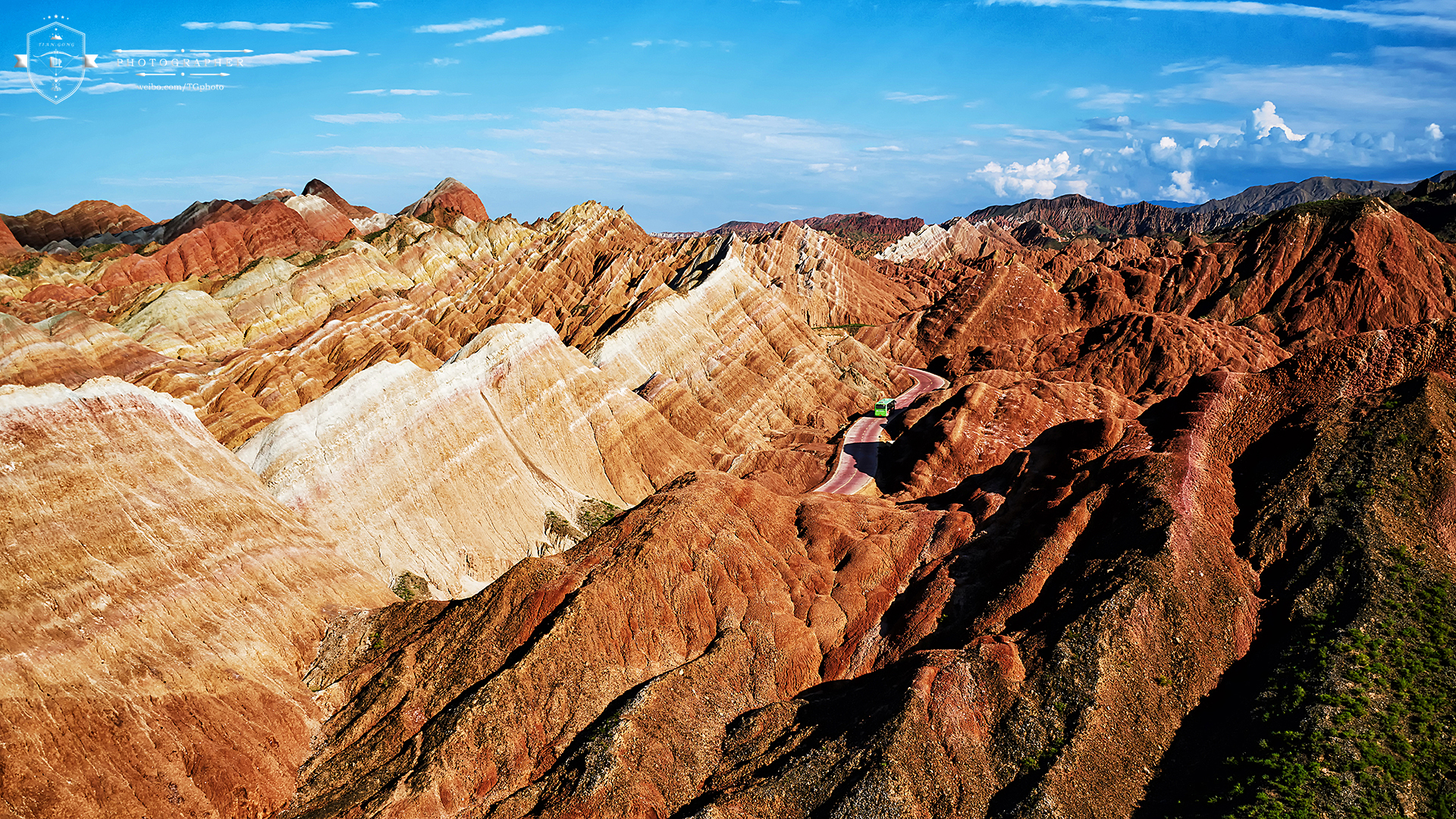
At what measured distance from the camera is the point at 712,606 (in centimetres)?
3519

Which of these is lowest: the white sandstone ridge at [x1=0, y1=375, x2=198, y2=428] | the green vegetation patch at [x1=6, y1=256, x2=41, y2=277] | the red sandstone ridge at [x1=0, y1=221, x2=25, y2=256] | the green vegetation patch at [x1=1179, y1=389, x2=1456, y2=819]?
the green vegetation patch at [x1=1179, y1=389, x2=1456, y2=819]

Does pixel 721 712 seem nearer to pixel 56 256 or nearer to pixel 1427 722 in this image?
pixel 1427 722

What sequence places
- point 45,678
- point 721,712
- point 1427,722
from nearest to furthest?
point 1427,722 → point 45,678 → point 721,712

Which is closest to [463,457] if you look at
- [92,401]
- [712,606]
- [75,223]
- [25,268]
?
[92,401]

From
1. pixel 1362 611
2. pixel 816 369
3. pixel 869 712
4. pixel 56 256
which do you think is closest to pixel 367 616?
pixel 869 712

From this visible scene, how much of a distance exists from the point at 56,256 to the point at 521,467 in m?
93.0

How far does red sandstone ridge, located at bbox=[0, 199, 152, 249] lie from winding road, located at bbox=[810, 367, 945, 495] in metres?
129

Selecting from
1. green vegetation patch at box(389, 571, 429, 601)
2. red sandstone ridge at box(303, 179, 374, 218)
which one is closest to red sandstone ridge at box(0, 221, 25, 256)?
red sandstone ridge at box(303, 179, 374, 218)

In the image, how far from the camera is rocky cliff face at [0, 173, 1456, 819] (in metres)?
26.4

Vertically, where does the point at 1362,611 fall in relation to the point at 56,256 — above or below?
below

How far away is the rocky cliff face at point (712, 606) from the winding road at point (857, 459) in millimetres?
2051

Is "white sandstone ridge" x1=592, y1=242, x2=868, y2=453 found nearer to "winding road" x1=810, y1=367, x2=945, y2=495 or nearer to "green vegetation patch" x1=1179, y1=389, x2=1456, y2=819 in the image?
"winding road" x1=810, y1=367, x2=945, y2=495

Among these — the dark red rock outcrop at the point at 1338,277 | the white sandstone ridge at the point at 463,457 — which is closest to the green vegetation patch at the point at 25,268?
the white sandstone ridge at the point at 463,457

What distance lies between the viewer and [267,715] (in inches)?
1230
